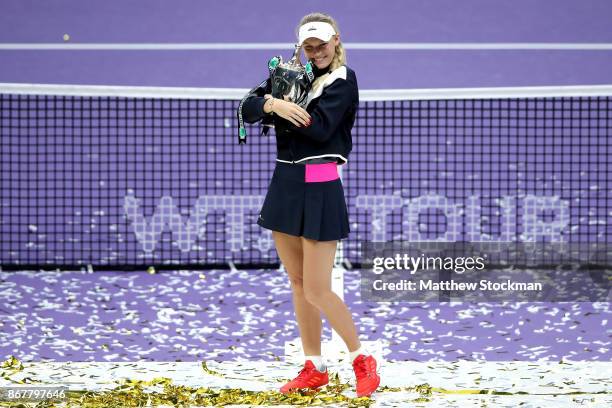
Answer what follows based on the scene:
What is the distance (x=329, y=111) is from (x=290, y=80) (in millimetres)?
244

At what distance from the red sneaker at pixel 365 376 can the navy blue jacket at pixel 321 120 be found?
3.18ft

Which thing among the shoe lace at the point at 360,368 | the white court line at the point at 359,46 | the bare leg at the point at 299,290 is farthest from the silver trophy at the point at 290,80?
the white court line at the point at 359,46

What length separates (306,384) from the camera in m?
6.12

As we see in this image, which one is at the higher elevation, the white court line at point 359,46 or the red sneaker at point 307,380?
the white court line at point 359,46

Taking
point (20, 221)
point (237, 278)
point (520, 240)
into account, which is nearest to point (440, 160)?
point (520, 240)

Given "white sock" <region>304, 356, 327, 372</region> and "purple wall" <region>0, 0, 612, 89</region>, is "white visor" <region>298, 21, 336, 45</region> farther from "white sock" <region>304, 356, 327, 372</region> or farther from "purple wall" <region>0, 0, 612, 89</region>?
"purple wall" <region>0, 0, 612, 89</region>

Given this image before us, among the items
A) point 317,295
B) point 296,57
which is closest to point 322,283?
point 317,295

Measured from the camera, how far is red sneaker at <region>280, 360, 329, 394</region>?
20.0 feet

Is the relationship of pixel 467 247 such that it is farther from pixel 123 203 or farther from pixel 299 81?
pixel 299 81

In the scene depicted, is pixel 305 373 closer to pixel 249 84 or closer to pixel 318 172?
pixel 318 172

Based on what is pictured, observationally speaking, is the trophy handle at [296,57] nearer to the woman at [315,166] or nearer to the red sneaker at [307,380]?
the woman at [315,166]

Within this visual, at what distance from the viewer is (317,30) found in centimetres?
567

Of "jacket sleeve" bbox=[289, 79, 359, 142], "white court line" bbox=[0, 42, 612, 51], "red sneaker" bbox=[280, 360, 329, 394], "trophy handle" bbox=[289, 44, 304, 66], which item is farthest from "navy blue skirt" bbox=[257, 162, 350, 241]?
"white court line" bbox=[0, 42, 612, 51]

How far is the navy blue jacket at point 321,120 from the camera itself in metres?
5.65
